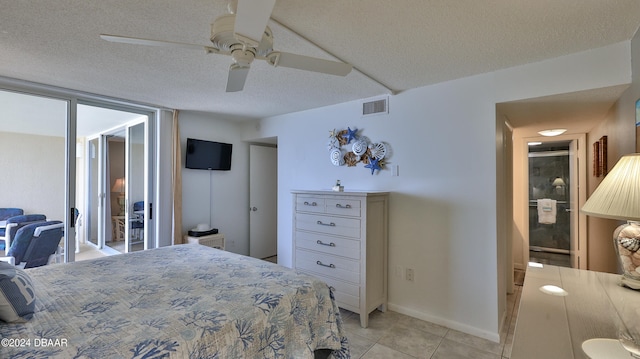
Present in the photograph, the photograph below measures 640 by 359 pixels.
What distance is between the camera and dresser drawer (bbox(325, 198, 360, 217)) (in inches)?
108

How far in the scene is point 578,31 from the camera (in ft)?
5.86

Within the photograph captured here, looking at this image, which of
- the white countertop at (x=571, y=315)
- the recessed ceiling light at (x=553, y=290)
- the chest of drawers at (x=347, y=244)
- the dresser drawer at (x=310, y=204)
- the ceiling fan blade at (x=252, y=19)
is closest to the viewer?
the white countertop at (x=571, y=315)

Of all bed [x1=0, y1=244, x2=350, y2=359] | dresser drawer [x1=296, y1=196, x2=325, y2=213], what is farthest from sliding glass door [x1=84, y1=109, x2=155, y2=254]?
dresser drawer [x1=296, y1=196, x2=325, y2=213]

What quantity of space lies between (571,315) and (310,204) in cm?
226

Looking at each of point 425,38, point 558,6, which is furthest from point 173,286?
point 558,6

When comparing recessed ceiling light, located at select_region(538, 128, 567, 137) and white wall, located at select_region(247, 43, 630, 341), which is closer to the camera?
white wall, located at select_region(247, 43, 630, 341)

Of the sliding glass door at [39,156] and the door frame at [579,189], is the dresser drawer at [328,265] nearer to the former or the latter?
the sliding glass door at [39,156]

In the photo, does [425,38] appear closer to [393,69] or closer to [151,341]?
[393,69]

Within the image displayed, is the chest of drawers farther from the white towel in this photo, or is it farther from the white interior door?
the white towel

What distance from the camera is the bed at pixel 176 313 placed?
110 centimetres

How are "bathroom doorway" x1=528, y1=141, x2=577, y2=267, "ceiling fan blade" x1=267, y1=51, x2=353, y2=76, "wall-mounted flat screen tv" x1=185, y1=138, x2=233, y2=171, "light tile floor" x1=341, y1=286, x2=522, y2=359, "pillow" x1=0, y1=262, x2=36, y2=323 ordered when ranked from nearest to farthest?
"pillow" x1=0, y1=262, x2=36, y2=323, "ceiling fan blade" x1=267, y1=51, x2=353, y2=76, "light tile floor" x1=341, y1=286, x2=522, y2=359, "wall-mounted flat screen tv" x1=185, y1=138, x2=233, y2=171, "bathroom doorway" x1=528, y1=141, x2=577, y2=267

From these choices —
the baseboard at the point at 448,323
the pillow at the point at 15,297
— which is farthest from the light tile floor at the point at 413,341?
the pillow at the point at 15,297

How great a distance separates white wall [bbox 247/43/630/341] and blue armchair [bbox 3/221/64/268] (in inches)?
126

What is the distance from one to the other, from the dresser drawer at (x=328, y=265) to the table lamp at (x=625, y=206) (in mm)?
1797
